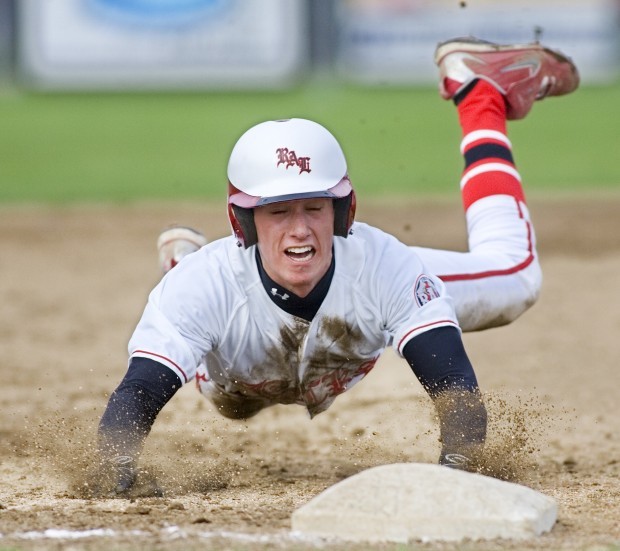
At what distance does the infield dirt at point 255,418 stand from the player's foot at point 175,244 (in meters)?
0.76

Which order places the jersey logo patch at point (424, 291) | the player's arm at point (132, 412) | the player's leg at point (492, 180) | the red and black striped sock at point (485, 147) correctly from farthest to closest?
the red and black striped sock at point (485, 147), the player's leg at point (492, 180), the jersey logo patch at point (424, 291), the player's arm at point (132, 412)

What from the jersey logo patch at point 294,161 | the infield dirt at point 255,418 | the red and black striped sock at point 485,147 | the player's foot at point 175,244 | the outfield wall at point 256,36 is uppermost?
the outfield wall at point 256,36

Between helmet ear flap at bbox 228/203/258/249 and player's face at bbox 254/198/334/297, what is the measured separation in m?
0.03

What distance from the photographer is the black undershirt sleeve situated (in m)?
3.65

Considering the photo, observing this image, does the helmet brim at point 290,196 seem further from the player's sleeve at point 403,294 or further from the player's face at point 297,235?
the player's sleeve at point 403,294

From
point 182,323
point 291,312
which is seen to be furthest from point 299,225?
point 182,323

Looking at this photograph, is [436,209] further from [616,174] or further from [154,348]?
[154,348]

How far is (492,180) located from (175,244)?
1326 mm

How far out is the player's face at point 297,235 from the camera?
12.3 feet

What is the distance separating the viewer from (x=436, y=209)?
10812 mm

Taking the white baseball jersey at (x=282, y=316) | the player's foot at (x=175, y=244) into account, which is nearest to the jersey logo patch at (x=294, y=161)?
the white baseball jersey at (x=282, y=316)

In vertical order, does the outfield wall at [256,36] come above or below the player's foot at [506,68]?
above

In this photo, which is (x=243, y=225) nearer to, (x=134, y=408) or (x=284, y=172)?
(x=284, y=172)

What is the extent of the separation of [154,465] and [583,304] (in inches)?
161
